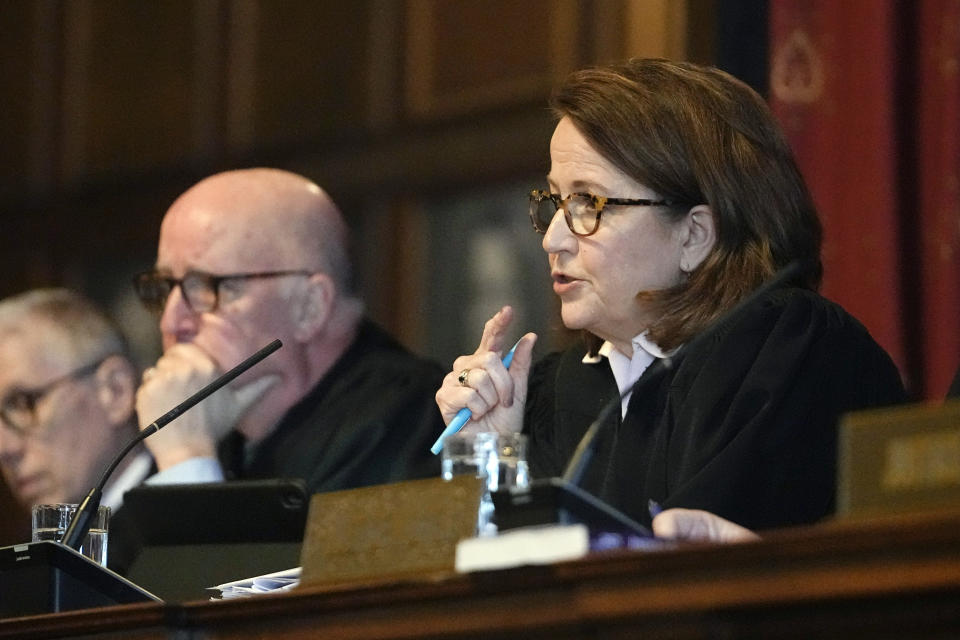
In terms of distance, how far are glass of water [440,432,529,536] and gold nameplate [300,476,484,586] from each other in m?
0.21

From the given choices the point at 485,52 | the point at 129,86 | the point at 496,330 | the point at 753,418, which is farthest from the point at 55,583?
the point at 129,86

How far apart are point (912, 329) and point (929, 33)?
2.05ft

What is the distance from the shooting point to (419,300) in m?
4.39

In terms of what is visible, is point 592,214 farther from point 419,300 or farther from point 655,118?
point 419,300

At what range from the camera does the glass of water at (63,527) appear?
7.86ft

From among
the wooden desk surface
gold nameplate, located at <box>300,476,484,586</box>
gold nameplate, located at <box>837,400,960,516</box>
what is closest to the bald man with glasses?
gold nameplate, located at <box>300,476,484,586</box>

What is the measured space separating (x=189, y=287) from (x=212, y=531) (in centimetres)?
135

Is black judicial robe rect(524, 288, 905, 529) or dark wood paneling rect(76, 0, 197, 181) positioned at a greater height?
dark wood paneling rect(76, 0, 197, 181)

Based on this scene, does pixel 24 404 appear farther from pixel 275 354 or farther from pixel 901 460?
pixel 901 460

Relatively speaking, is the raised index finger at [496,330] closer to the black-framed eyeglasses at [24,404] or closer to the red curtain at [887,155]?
the red curtain at [887,155]

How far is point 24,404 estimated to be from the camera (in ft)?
14.0

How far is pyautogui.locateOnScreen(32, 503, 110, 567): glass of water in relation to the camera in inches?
94.3

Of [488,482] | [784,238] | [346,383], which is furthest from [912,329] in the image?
[488,482]

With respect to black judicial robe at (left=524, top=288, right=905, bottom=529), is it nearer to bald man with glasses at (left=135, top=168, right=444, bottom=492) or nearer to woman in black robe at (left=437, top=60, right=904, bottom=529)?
woman in black robe at (left=437, top=60, right=904, bottom=529)
